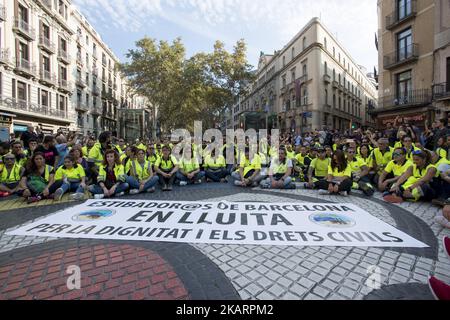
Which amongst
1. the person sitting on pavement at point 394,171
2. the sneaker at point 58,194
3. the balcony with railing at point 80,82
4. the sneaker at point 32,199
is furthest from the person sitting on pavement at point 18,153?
the balcony with railing at point 80,82

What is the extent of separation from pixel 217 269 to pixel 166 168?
18.6 feet

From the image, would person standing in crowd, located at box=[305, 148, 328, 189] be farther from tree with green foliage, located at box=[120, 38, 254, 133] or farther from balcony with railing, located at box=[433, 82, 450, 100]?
tree with green foliage, located at box=[120, 38, 254, 133]

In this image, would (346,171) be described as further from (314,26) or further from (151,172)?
(314,26)

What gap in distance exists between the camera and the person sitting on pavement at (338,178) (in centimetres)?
641

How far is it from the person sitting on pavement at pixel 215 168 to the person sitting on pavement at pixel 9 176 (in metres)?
5.70

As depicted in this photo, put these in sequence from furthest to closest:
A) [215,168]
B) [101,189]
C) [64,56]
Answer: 1. [64,56]
2. [215,168]
3. [101,189]

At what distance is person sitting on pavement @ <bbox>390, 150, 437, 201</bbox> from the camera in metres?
5.48

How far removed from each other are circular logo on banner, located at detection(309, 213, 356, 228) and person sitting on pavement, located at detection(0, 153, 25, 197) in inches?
304

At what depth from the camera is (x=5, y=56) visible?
2005 cm

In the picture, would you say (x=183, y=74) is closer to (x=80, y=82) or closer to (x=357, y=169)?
(x=80, y=82)

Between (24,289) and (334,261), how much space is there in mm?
3470

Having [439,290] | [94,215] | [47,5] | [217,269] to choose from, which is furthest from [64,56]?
[439,290]

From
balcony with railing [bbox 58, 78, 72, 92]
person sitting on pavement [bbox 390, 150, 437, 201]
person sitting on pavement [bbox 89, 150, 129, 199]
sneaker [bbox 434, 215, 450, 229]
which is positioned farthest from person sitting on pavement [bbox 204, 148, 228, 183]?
balcony with railing [bbox 58, 78, 72, 92]

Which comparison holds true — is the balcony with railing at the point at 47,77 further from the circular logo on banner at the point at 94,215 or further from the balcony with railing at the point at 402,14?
the balcony with railing at the point at 402,14
